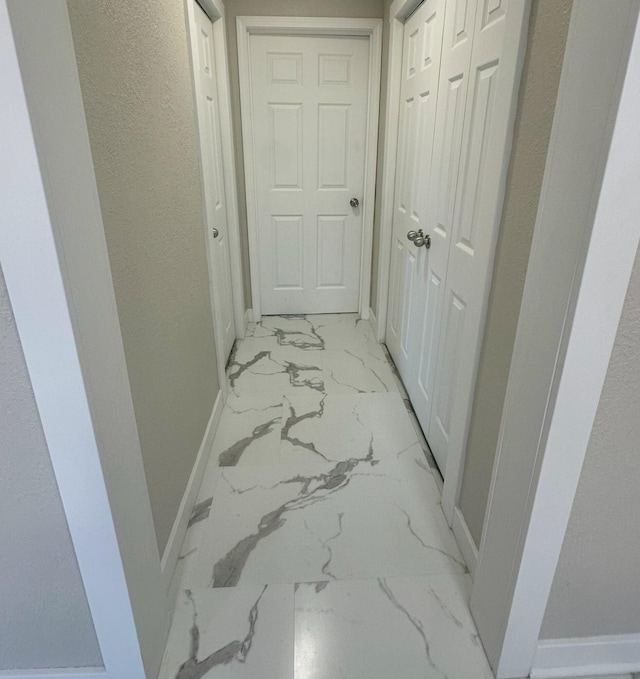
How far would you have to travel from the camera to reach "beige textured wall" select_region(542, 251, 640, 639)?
36.1 inches

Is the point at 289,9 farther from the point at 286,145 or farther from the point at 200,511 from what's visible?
the point at 200,511

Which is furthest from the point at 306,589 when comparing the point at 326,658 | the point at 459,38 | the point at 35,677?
the point at 459,38

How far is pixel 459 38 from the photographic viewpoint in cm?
159

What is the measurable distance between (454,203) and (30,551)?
5.24 ft

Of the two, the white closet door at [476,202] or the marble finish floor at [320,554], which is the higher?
the white closet door at [476,202]

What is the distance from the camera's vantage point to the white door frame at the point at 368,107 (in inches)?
110

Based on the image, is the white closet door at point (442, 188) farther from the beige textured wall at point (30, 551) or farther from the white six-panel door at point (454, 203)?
the beige textured wall at point (30, 551)

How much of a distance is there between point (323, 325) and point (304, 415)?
1.18m

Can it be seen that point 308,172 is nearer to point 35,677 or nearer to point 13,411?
point 13,411

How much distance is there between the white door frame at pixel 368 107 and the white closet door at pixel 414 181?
545 millimetres

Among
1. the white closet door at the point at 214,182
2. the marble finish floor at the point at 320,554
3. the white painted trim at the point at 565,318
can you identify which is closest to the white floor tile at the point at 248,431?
the marble finish floor at the point at 320,554

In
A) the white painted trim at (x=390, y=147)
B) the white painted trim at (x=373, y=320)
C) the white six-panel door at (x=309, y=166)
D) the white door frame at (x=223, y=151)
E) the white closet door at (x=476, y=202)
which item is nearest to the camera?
the white closet door at (x=476, y=202)

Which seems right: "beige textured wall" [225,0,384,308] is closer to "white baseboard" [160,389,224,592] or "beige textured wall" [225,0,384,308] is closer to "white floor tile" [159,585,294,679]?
"white baseboard" [160,389,224,592]

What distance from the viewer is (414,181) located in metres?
2.27
